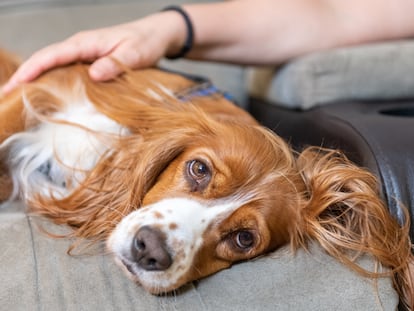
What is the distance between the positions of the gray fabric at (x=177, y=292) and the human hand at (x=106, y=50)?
0.62 meters

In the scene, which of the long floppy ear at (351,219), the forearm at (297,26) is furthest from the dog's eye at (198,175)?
the forearm at (297,26)

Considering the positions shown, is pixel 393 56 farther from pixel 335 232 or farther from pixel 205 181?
pixel 205 181

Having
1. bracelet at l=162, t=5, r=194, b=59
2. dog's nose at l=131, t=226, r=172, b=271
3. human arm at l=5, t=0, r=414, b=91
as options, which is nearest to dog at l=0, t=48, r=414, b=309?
dog's nose at l=131, t=226, r=172, b=271

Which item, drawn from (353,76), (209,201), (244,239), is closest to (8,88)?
(209,201)

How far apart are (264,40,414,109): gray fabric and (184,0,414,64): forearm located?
0.52 feet

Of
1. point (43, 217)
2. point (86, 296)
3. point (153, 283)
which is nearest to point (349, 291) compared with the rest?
point (153, 283)

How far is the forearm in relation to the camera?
1.95 metres

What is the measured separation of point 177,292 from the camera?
3.66 feet

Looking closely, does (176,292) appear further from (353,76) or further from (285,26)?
(285,26)

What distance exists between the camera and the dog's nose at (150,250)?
3.59 ft

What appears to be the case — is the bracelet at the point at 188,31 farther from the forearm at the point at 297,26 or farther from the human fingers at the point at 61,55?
the human fingers at the point at 61,55

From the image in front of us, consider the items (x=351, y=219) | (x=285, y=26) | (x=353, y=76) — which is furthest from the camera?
(x=285, y=26)

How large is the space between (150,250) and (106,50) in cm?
78

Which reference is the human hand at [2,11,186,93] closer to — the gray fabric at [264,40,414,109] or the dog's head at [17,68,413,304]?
the dog's head at [17,68,413,304]
